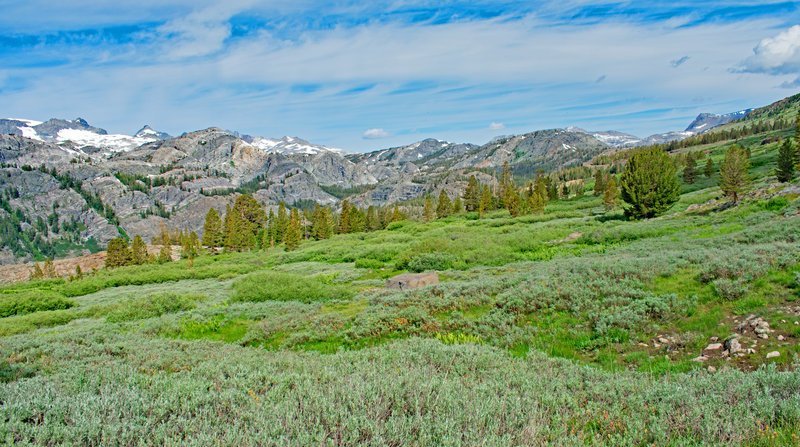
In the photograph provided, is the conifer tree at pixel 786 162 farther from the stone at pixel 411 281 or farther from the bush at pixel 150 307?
the bush at pixel 150 307

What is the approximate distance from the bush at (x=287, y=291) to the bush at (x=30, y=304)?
12116mm

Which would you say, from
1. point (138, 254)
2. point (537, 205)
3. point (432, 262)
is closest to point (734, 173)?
point (432, 262)

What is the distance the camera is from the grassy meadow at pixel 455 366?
4.22m

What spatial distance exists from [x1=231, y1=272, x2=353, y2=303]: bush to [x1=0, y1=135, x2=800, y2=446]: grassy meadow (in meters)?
0.44

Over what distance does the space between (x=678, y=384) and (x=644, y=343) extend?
119 inches

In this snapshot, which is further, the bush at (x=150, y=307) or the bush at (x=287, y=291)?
the bush at (x=287, y=291)

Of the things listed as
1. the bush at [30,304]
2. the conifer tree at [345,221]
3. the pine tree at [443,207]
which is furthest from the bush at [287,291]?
the pine tree at [443,207]

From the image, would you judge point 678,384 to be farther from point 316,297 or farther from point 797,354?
point 316,297

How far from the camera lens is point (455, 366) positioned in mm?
6871

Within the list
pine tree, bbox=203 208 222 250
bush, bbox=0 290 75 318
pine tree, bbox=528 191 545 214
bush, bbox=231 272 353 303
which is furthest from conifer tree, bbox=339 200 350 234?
bush, bbox=231 272 353 303

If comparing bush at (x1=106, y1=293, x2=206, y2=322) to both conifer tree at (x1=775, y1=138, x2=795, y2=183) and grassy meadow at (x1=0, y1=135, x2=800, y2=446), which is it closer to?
grassy meadow at (x1=0, y1=135, x2=800, y2=446)

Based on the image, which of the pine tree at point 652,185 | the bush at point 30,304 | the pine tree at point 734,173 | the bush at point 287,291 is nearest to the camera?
the bush at point 287,291

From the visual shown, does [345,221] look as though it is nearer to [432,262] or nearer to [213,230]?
[213,230]

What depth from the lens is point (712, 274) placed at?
1060 cm
